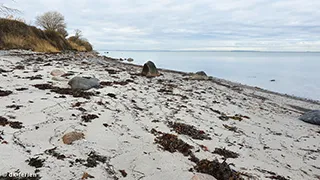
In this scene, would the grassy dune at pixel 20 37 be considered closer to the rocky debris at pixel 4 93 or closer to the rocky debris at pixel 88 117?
the rocky debris at pixel 4 93

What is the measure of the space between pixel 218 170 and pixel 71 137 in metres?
2.77

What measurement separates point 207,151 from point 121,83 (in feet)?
21.5

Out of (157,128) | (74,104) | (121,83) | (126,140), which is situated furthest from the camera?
(121,83)

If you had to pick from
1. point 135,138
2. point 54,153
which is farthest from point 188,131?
point 54,153

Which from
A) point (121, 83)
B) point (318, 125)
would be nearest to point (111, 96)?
point (121, 83)

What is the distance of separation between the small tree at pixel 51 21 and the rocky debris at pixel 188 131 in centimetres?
3870

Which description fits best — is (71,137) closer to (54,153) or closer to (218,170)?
(54,153)

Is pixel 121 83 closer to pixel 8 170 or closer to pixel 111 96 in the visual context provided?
pixel 111 96

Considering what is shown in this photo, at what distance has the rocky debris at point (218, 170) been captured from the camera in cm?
391

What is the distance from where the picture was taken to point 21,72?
9.98 m

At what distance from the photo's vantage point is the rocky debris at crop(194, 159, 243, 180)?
12.8 feet

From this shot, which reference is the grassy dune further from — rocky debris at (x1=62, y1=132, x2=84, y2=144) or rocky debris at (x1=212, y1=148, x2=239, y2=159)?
rocky debris at (x1=212, y1=148, x2=239, y2=159)

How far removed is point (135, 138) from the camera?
5.18m

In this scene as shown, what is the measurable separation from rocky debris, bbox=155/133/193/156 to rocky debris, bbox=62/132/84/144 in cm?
162
